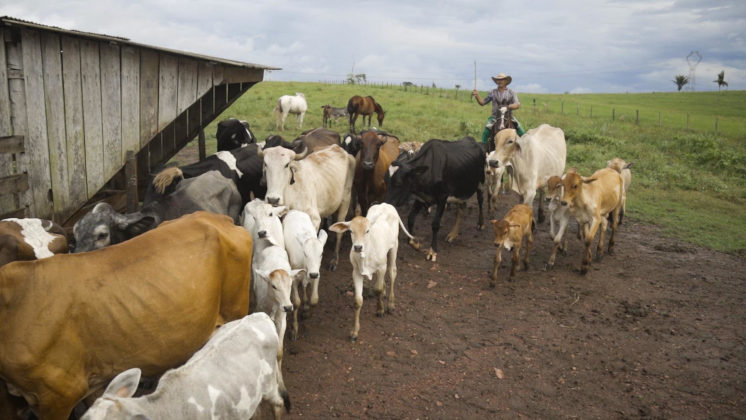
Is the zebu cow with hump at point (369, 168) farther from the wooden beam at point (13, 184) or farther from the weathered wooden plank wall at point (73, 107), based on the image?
the wooden beam at point (13, 184)

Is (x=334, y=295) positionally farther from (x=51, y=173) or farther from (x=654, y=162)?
(x=654, y=162)

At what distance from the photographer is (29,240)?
5258mm

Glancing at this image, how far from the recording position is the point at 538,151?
11.2 meters

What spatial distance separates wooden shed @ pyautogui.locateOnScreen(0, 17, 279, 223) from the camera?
5.90 m

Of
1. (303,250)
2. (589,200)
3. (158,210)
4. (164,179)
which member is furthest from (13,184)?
(589,200)

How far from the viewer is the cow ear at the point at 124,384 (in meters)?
3.75

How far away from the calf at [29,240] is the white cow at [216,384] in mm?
2099

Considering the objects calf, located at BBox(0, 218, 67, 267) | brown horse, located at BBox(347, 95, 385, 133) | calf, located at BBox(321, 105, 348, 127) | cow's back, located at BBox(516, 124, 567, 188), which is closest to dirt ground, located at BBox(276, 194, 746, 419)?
cow's back, located at BBox(516, 124, 567, 188)

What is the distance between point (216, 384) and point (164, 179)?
377cm

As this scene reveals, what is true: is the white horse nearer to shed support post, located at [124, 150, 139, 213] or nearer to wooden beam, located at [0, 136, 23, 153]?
shed support post, located at [124, 150, 139, 213]

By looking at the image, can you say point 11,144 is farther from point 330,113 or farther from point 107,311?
point 330,113

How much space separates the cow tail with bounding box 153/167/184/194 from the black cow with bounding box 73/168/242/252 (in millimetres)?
80

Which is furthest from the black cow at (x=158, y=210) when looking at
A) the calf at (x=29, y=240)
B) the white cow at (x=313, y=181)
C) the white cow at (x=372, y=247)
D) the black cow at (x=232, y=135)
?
the black cow at (x=232, y=135)

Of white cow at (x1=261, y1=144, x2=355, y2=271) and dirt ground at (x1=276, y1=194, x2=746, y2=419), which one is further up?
white cow at (x1=261, y1=144, x2=355, y2=271)
